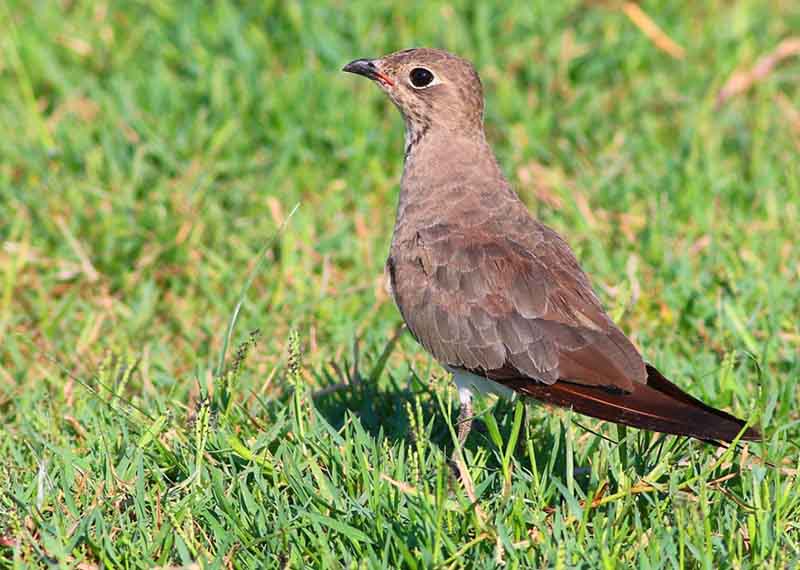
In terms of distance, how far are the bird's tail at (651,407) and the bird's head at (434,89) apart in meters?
1.35

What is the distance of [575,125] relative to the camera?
7.36 m

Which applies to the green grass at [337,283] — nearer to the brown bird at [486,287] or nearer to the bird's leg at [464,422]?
the bird's leg at [464,422]

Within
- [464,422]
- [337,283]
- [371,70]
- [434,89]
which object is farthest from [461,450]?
[337,283]

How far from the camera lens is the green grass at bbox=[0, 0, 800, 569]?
4.04 metres

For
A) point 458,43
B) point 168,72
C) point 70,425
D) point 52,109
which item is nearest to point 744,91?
point 458,43

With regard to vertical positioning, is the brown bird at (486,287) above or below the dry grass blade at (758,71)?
below

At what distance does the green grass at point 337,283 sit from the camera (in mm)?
4035

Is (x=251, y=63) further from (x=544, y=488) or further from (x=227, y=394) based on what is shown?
(x=544, y=488)

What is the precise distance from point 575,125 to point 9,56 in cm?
339

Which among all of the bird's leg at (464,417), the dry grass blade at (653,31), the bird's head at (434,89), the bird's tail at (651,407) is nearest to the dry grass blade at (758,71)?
the dry grass blade at (653,31)

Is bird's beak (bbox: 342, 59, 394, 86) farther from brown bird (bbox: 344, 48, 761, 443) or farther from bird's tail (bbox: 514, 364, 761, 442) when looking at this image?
bird's tail (bbox: 514, 364, 761, 442)

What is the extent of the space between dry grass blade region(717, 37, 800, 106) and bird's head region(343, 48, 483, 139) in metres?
2.99

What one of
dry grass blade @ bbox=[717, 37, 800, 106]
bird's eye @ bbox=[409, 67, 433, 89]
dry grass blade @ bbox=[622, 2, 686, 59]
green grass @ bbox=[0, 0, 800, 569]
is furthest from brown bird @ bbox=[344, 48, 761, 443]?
dry grass blade @ bbox=[622, 2, 686, 59]

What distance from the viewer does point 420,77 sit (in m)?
5.19
